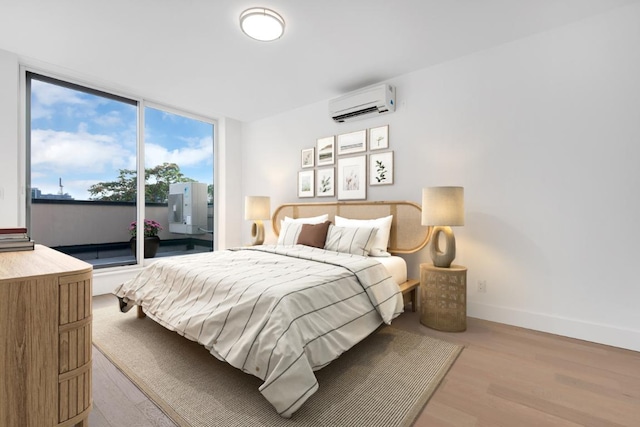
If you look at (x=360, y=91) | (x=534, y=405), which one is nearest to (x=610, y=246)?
(x=534, y=405)

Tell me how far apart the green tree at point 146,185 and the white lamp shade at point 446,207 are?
12.4 feet

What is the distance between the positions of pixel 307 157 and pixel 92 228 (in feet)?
9.78

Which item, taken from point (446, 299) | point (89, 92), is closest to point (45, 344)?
point (446, 299)

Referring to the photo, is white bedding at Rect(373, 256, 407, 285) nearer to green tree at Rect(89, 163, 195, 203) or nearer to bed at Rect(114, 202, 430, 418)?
bed at Rect(114, 202, 430, 418)

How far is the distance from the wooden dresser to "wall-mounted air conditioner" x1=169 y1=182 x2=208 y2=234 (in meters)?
3.22

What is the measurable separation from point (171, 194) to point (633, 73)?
5.28m

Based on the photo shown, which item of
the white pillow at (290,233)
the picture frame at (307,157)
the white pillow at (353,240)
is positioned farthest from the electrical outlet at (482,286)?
the picture frame at (307,157)

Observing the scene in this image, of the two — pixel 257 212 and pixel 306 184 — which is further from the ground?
pixel 306 184

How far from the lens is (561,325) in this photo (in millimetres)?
2373

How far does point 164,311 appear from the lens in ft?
6.86

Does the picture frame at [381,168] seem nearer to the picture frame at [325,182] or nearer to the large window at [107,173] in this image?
the picture frame at [325,182]

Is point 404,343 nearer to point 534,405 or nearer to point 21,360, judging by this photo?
point 534,405

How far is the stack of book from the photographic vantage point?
1635 millimetres

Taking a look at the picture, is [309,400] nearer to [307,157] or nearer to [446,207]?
[446,207]
